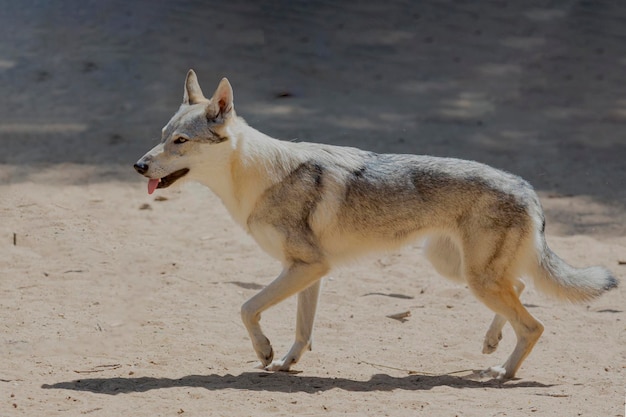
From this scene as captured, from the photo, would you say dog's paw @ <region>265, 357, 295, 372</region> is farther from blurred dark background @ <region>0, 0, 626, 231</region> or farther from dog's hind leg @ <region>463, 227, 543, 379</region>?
blurred dark background @ <region>0, 0, 626, 231</region>

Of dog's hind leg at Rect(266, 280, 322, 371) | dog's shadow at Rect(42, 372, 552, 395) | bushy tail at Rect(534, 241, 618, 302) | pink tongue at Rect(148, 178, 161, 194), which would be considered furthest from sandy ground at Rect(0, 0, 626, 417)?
pink tongue at Rect(148, 178, 161, 194)

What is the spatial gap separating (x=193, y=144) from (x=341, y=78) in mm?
8124

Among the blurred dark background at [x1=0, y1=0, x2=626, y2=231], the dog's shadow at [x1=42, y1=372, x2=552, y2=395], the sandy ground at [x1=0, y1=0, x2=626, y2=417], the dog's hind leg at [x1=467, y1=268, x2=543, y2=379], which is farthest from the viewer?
the blurred dark background at [x1=0, y1=0, x2=626, y2=231]

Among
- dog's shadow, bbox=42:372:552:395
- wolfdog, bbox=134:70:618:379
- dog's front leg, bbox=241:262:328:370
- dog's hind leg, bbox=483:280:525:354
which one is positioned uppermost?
wolfdog, bbox=134:70:618:379

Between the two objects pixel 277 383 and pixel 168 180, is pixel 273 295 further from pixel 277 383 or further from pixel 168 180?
pixel 168 180

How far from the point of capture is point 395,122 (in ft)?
42.4

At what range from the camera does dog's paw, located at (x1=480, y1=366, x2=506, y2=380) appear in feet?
22.1

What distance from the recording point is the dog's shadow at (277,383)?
6203mm

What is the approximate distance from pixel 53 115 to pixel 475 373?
7.69 meters

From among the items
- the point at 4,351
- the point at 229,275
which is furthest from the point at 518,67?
the point at 4,351

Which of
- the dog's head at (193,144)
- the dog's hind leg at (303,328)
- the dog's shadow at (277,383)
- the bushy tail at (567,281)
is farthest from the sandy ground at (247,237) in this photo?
the dog's head at (193,144)

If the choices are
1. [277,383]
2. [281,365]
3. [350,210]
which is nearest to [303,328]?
[281,365]

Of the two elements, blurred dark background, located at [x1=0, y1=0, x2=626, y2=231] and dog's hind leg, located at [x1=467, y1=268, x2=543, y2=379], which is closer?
dog's hind leg, located at [x1=467, y1=268, x2=543, y2=379]

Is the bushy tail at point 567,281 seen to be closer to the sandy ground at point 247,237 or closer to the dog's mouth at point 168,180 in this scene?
the sandy ground at point 247,237
